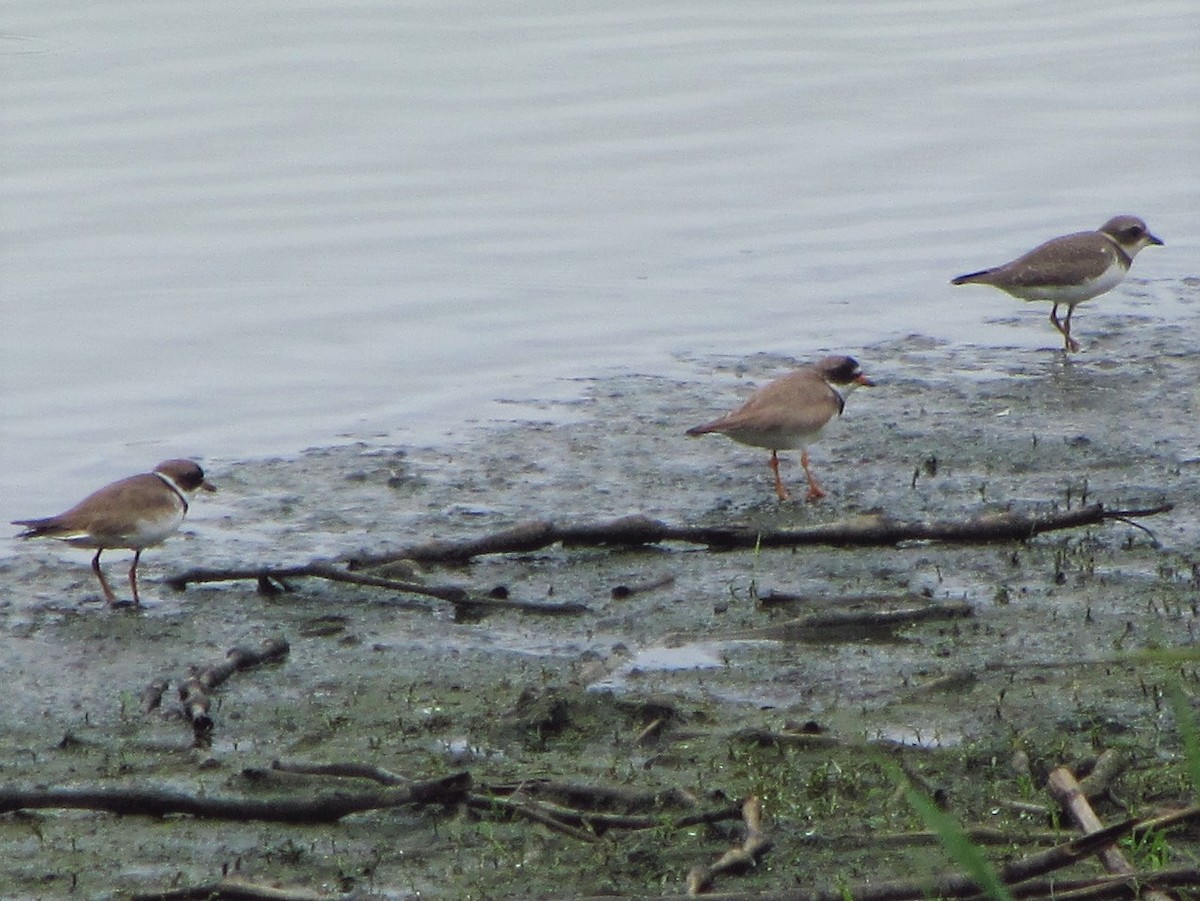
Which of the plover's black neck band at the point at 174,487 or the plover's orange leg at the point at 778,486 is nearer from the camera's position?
the plover's black neck band at the point at 174,487

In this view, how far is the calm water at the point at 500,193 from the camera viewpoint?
11836 millimetres

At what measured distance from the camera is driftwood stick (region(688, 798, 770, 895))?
4.89m

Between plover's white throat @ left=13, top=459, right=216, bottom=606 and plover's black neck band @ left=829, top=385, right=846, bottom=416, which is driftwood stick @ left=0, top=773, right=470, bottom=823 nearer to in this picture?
plover's white throat @ left=13, top=459, right=216, bottom=606

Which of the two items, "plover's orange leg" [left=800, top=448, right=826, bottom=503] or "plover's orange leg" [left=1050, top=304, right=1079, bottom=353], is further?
"plover's orange leg" [left=1050, top=304, right=1079, bottom=353]

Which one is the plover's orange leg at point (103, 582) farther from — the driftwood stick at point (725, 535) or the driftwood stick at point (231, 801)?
the driftwood stick at point (231, 801)

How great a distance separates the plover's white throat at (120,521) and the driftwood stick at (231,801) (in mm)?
2279

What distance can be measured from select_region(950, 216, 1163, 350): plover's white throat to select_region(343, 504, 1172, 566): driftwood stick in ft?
13.5

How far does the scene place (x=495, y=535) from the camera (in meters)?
7.99

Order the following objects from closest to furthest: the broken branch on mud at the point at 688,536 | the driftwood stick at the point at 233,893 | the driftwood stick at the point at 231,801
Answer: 1. the driftwood stick at the point at 233,893
2. the driftwood stick at the point at 231,801
3. the broken branch on mud at the point at 688,536

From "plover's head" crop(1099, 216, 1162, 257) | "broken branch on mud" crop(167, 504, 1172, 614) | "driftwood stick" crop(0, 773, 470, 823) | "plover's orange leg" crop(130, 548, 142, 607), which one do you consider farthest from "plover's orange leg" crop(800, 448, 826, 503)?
"plover's head" crop(1099, 216, 1162, 257)

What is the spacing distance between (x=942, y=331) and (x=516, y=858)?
758 cm

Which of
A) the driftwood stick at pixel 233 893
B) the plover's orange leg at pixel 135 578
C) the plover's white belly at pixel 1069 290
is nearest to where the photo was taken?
the driftwood stick at pixel 233 893

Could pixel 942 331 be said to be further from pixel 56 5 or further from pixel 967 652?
pixel 56 5

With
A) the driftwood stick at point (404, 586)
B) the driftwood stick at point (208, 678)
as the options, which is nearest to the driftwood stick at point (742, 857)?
the driftwood stick at point (208, 678)
